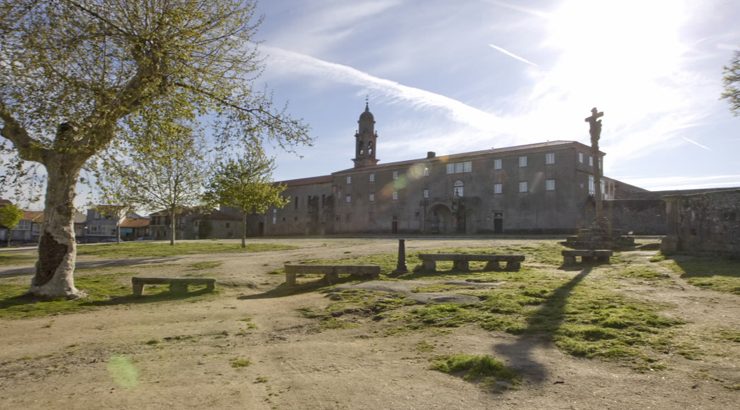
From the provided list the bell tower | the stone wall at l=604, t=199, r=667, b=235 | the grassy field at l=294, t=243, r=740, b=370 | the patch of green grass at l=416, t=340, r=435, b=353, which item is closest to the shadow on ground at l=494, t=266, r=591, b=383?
the grassy field at l=294, t=243, r=740, b=370

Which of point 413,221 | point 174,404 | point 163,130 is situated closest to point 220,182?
point 163,130

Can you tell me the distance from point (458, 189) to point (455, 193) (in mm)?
552

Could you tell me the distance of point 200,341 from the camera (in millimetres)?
6066

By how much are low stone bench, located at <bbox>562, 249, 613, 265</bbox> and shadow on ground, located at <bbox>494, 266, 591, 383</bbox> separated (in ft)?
19.3

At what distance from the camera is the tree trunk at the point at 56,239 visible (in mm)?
9562

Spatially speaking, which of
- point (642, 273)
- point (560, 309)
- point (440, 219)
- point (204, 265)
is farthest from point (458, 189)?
point (560, 309)

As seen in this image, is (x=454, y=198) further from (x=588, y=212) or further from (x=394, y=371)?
(x=394, y=371)

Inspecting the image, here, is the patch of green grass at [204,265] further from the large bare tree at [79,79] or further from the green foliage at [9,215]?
the green foliage at [9,215]

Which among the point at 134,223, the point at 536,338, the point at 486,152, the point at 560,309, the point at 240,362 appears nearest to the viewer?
the point at 240,362

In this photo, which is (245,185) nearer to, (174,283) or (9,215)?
(174,283)

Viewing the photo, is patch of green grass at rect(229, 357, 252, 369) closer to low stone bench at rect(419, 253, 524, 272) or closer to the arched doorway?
low stone bench at rect(419, 253, 524, 272)

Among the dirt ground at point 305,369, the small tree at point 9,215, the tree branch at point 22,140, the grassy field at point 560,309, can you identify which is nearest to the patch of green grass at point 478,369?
the dirt ground at point 305,369

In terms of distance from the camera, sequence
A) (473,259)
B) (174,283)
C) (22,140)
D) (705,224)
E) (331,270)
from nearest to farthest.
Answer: (22,140)
(174,283)
(331,270)
(473,259)
(705,224)

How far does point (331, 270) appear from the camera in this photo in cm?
1105
